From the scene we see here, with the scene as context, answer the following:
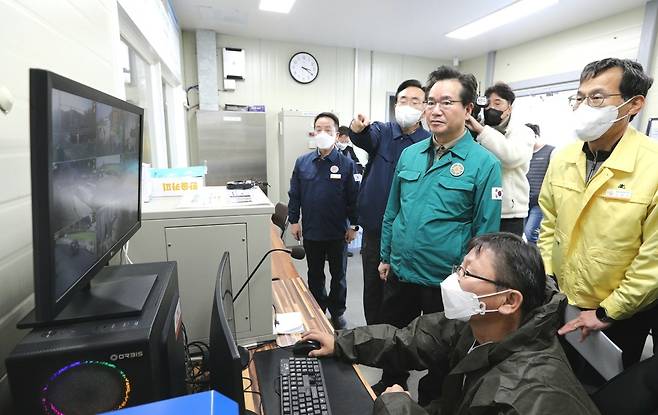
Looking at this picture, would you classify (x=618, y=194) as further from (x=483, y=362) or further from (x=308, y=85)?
(x=308, y=85)

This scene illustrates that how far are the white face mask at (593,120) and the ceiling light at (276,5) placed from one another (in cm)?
288

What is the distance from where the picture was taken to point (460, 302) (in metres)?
1.00

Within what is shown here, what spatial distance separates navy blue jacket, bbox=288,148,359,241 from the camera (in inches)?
102

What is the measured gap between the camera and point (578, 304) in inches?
58.4

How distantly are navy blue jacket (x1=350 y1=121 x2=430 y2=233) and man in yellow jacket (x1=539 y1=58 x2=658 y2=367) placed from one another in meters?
0.82

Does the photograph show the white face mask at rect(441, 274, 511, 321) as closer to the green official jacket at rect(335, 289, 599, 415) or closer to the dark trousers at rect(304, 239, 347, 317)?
the green official jacket at rect(335, 289, 599, 415)

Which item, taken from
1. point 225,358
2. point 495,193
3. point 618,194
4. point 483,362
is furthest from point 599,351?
point 225,358

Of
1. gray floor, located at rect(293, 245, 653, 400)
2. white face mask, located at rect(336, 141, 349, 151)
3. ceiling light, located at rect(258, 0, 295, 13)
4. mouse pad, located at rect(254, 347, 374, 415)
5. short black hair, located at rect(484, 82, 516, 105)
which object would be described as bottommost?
gray floor, located at rect(293, 245, 653, 400)

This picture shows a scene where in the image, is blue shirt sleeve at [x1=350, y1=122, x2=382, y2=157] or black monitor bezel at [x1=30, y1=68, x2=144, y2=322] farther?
blue shirt sleeve at [x1=350, y1=122, x2=382, y2=157]

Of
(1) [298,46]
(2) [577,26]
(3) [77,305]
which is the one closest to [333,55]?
(1) [298,46]

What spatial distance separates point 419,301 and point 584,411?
3.29 feet

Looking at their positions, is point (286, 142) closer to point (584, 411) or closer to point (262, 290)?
point (262, 290)

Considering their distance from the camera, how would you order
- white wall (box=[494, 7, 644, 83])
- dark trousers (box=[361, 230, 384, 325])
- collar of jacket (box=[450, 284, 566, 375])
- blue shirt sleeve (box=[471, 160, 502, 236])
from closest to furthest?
collar of jacket (box=[450, 284, 566, 375]) → blue shirt sleeve (box=[471, 160, 502, 236]) → dark trousers (box=[361, 230, 384, 325]) → white wall (box=[494, 7, 644, 83])

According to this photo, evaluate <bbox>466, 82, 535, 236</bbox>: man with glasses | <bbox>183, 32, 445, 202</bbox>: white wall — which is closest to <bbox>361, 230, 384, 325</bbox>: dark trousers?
<bbox>466, 82, 535, 236</bbox>: man with glasses
